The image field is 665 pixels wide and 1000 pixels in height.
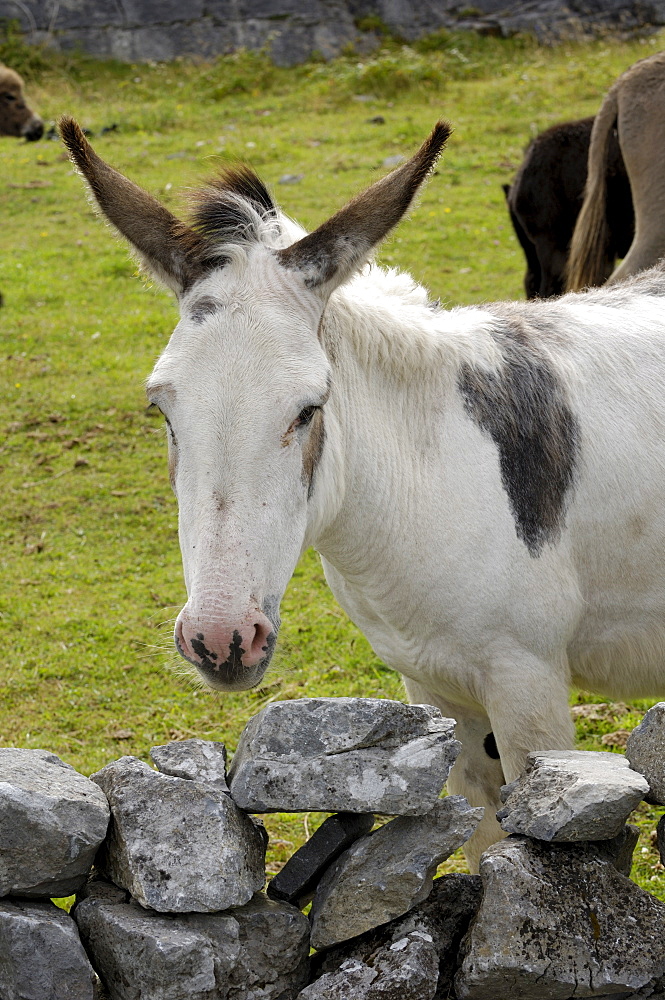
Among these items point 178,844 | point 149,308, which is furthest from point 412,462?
point 149,308

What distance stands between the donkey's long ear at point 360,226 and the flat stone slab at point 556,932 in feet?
5.27

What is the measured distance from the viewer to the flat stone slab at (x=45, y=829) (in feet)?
8.47

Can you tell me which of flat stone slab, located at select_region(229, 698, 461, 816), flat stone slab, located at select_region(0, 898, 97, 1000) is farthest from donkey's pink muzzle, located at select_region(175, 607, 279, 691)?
flat stone slab, located at select_region(0, 898, 97, 1000)

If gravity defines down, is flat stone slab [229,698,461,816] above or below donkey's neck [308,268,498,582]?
below

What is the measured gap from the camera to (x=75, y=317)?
34.6 feet

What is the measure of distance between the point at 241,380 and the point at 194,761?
1.10m

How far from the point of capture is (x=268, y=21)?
21.2 m

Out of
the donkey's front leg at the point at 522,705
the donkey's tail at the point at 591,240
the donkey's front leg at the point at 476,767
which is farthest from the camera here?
the donkey's tail at the point at 591,240

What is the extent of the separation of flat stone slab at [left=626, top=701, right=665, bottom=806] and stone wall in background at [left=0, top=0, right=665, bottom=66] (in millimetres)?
19779

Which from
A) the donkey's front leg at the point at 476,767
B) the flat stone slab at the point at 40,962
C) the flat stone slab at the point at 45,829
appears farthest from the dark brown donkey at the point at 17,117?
the flat stone slab at the point at 40,962

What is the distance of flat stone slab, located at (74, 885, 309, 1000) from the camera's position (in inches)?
99.7

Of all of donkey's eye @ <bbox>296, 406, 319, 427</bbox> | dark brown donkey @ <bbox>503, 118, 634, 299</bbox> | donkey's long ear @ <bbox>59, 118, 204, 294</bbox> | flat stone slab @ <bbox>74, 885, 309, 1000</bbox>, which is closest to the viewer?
flat stone slab @ <bbox>74, 885, 309, 1000</bbox>

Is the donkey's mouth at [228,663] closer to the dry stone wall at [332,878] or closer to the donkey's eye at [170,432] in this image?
the dry stone wall at [332,878]

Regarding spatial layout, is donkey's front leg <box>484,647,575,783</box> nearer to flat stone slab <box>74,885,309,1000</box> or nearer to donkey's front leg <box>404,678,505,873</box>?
donkey's front leg <box>404,678,505,873</box>
